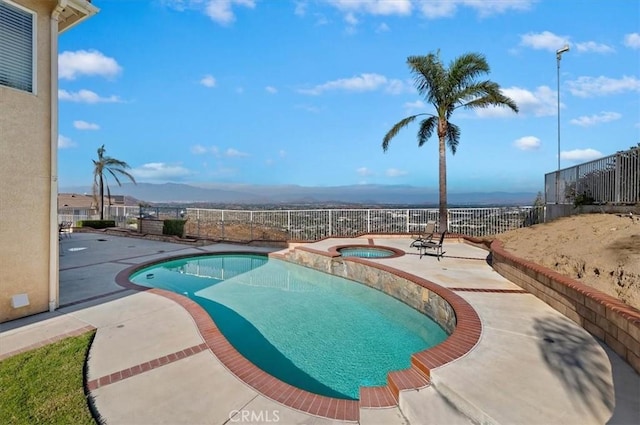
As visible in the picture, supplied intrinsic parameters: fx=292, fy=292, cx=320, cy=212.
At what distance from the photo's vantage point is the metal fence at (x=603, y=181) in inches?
261

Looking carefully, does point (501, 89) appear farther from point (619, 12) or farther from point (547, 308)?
point (547, 308)

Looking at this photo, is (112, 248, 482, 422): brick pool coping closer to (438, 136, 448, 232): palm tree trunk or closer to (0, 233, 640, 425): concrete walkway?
(0, 233, 640, 425): concrete walkway

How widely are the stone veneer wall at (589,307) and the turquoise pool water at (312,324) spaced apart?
1889 mm

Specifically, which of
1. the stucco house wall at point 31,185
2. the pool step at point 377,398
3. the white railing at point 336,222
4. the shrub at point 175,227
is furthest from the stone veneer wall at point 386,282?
the shrub at point 175,227

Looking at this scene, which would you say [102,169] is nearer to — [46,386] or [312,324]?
[312,324]

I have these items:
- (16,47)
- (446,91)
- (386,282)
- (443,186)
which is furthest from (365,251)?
(16,47)

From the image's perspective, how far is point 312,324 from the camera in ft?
17.5

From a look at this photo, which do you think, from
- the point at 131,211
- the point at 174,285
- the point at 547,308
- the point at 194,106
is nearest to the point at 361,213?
the point at 174,285

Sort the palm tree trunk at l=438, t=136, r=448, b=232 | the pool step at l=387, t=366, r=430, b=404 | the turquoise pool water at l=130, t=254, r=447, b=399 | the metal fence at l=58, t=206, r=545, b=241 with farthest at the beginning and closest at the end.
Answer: the palm tree trunk at l=438, t=136, r=448, b=232 < the metal fence at l=58, t=206, r=545, b=241 < the turquoise pool water at l=130, t=254, r=447, b=399 < the pool step at l=387, t=366, r=430, b=404

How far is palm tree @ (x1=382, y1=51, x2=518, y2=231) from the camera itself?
1215cm

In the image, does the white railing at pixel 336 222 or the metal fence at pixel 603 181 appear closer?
the metal fence at pixel 603 181

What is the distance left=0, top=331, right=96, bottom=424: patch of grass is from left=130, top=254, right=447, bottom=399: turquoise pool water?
74.8 inches

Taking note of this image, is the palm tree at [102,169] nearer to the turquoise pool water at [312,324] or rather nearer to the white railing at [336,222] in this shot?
the white railing at [336,222]

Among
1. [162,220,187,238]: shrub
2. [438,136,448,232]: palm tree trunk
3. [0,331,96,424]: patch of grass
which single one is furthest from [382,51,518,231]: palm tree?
[0,331,96,424]: patch of grass
